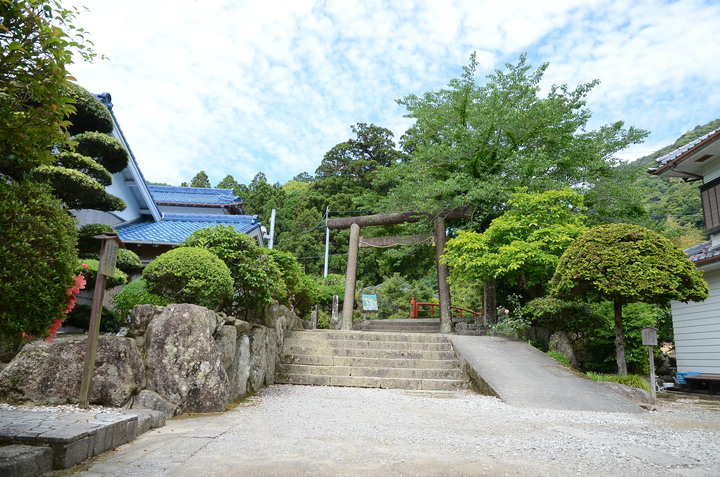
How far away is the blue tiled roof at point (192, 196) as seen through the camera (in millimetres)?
21500

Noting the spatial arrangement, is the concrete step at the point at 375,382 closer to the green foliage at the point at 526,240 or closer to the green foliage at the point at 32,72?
the green foliage at the point at 526,240

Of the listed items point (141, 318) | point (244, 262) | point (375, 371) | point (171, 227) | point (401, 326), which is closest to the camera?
point (141, 318)

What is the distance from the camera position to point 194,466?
3.23 m

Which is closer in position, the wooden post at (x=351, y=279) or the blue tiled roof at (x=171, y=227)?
the blue tiled roof at (x=171, y=227)

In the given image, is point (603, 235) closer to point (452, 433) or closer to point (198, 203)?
point (452, 433)

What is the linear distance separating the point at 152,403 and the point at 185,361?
23.2 inches

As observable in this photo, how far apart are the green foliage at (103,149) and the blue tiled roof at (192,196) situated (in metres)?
12.5

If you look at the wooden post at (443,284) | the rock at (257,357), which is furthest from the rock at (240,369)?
the wooden post at (443,284)

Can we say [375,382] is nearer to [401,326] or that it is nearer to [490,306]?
[490,306]

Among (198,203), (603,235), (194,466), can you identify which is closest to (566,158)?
A: (603,235)

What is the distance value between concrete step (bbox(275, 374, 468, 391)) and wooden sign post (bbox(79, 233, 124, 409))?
485 cm

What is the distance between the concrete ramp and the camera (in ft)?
22.0

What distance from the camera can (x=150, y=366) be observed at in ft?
17.4

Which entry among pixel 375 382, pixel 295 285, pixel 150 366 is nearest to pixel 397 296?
pixel 295 285
